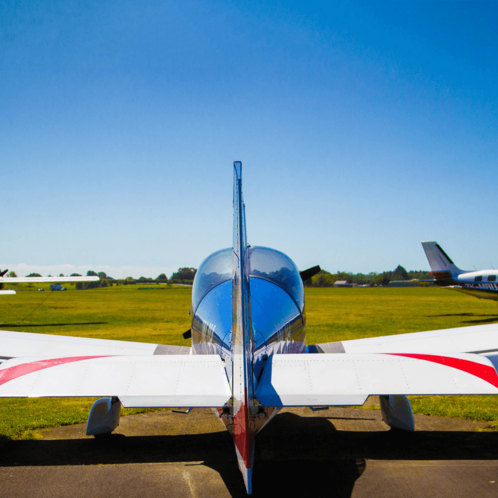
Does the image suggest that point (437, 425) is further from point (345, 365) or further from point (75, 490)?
point (75, 490)

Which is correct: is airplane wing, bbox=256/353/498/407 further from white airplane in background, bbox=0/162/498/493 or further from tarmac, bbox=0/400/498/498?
tarmac, bbox=0/400/498/498

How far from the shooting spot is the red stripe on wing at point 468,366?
3592 mm

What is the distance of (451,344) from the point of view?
6.34 metres

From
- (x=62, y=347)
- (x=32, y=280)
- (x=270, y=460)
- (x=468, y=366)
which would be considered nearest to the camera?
(x=468, y=366)

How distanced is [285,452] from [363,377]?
2.11 m

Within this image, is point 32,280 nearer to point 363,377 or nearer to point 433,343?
point 433,343

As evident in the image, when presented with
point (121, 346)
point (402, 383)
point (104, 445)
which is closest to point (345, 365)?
point (402, 383)

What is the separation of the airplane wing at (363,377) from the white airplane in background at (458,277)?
25.3 metres

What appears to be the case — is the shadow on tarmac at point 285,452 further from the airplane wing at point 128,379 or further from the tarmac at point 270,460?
the airplane wing at point 128,379

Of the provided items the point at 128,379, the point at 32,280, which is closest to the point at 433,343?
the point at 128,379

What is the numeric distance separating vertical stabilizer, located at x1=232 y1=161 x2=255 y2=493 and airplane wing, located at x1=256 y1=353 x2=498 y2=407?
0.80ft

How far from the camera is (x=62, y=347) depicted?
6.52m

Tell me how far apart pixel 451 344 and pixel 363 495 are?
332cm

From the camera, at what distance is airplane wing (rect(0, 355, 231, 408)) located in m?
3.31
